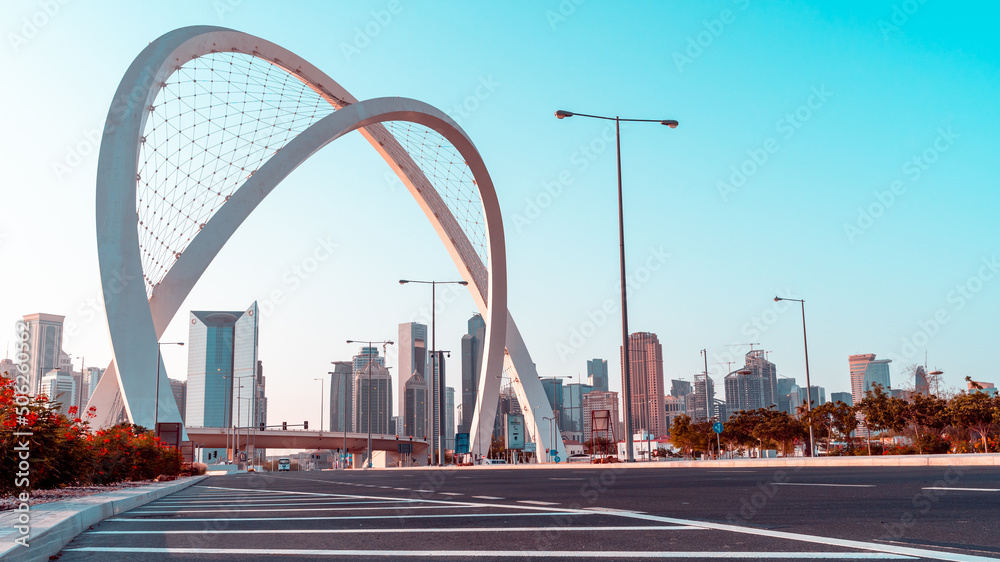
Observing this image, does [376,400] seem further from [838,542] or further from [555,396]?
[838,542]

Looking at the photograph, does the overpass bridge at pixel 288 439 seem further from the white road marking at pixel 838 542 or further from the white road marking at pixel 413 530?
the white road marking at pixel 838 542

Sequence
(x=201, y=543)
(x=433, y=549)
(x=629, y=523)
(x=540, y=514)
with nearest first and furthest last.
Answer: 1. (x=433, y=549)
2. (x=201, y=543)
3. (x=629, y=523)
4. (x=540, y=514)

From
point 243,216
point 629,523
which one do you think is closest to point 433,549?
point 629,523

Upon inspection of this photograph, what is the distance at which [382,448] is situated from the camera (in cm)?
11238

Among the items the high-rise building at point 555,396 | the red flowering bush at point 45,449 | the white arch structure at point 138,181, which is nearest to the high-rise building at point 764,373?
the high-rise building at point 555,396

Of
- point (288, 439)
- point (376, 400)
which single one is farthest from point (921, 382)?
point (376, 400)

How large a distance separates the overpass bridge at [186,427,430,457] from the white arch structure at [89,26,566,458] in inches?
2211

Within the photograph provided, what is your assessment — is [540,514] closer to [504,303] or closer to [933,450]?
[933,450]

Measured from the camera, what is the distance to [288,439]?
10469 cm

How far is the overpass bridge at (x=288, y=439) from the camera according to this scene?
3735 inches

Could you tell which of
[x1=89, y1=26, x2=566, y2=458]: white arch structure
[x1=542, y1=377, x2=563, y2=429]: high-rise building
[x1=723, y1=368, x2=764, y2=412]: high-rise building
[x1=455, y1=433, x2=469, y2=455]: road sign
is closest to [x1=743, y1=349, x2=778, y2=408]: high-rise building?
[x1=723, y1=368, x2=764, y2=412]: high-rise building

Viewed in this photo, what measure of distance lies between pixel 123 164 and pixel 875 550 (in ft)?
97.5

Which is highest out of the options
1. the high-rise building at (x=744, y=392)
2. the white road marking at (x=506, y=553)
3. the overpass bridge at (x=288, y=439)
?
the high-rise building at (x=744, y=392)

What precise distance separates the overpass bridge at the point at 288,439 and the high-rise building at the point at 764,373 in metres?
51.9
